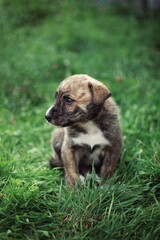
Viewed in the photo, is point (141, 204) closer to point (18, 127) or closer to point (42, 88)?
point (18, 127)

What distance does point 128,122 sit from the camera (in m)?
6.30

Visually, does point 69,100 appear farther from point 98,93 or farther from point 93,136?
point 93,136

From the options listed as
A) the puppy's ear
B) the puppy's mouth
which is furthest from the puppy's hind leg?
the puppy's ear

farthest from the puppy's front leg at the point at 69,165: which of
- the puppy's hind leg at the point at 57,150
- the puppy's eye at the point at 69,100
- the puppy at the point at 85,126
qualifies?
the puppy's eye at the point at 69,100

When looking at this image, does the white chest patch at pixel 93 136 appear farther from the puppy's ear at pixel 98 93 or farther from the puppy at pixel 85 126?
the puppy's ear at pixel 98 93

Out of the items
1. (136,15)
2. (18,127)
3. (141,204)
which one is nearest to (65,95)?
(141,204)

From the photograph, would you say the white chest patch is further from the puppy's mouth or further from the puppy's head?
the puppy's mouth

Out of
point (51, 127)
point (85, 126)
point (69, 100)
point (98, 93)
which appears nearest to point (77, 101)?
point (69, 100)

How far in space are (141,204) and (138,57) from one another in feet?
16.9

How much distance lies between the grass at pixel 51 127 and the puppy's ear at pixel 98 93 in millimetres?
798

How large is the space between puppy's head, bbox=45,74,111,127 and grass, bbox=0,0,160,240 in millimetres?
641

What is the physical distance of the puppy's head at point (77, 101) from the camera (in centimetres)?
438

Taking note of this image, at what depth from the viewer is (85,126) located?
181 inches

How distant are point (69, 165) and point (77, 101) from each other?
2.37ft
